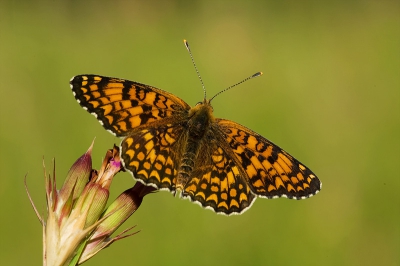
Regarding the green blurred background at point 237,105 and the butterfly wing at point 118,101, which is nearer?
the butterfly wing at point 118,101

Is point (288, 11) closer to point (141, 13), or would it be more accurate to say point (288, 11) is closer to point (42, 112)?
point (141, 13)

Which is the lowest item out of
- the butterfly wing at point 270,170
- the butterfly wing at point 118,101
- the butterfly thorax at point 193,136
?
the butterfly wing at point 270,170

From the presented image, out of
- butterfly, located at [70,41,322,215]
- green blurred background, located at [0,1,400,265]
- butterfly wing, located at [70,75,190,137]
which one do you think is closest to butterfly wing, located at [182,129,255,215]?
butterfly, located at [70,41,322,215]

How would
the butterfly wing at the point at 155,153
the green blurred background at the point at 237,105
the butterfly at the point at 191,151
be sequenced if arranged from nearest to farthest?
the butterfly wing at the point at 155,153, the butterfly at the point at 191,151, the green blurred background at the point at 237,105

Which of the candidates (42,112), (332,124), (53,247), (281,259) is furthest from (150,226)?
(53,247)

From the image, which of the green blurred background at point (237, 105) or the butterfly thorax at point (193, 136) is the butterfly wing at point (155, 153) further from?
the green blurred background at point (237, 105)

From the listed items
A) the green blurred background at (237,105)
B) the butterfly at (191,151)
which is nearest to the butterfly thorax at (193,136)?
the butterfly at (191,151)

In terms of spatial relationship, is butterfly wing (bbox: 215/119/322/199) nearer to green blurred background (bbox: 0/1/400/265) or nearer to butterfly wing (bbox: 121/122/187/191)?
butterfly wing (bbox: 121/122/187/191)

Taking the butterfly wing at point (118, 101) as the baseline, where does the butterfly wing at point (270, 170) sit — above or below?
below
